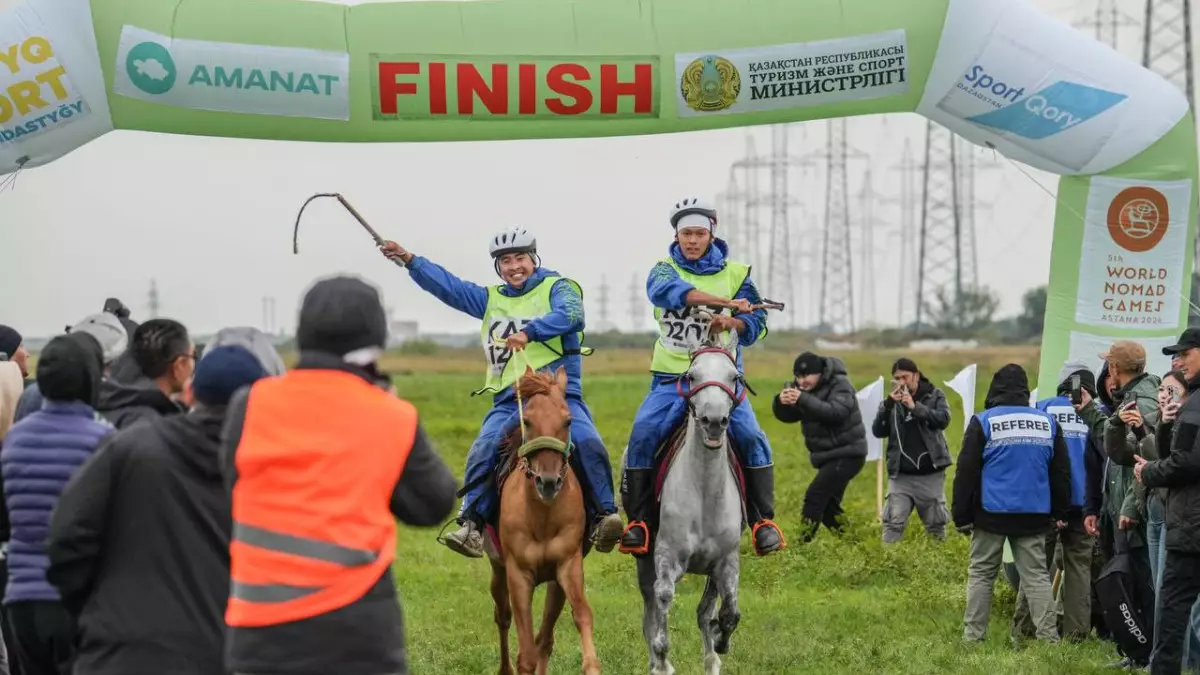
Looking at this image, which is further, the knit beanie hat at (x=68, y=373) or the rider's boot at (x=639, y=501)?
the rider's boot at (x=639, y=501)

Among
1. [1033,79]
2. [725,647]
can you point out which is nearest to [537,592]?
[725,647]

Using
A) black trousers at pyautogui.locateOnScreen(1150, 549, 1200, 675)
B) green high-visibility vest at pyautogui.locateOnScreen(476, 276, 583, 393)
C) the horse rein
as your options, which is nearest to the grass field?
black trousers at pyautogui.locateOnScreen(1150, 549, 1200, 675)

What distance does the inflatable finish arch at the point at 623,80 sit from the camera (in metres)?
12.6

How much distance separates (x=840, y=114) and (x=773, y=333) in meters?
35.4

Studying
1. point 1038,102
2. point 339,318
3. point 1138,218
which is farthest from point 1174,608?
point 339,318

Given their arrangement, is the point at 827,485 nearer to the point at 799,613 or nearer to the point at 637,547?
the point at 799,613

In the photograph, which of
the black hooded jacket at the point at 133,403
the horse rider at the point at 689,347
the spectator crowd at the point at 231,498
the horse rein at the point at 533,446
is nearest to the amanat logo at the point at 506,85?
the horse rider at the point at 689,347

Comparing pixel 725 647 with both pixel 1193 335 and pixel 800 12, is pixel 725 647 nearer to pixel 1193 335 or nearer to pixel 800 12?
pixel 1193 335

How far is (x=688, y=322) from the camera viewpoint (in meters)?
11.1

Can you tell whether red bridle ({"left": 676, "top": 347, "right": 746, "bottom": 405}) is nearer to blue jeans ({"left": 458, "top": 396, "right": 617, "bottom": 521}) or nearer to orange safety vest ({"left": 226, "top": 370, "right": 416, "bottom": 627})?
blue jeans ({"left": 458, "top": 396, "right": 617, "bottom": 521})

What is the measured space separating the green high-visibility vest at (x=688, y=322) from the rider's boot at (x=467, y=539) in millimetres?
1613

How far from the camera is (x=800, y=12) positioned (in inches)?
513

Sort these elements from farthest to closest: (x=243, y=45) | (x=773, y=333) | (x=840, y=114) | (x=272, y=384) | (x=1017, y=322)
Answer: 1. (x=1017, y=322)
2. (x=773, y=333)
3. (x=840, y=114)
4. (x=243, y=45)
5. (x=272, y=384)

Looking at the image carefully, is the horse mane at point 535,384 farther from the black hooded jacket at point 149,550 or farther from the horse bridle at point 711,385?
the black hooded jacket at point 149,550
